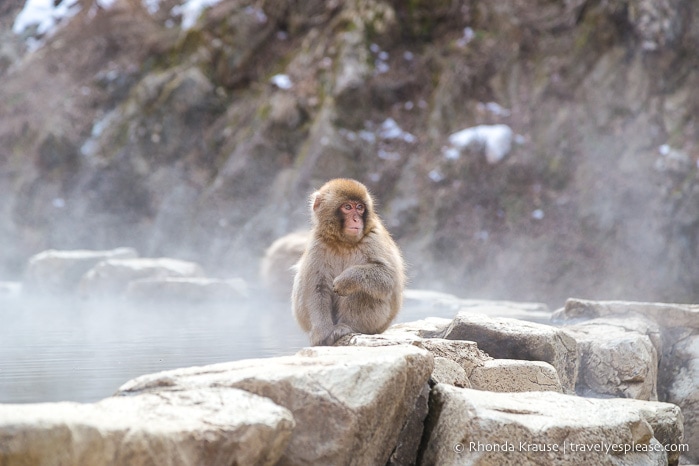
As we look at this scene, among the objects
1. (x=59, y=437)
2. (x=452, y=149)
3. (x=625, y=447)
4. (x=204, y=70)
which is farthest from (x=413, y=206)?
(x=59, y=437)

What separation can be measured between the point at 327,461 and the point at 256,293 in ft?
19.8

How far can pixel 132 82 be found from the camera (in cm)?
1356

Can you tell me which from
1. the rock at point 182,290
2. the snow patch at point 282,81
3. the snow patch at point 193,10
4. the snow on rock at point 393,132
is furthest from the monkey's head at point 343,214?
the snow patch at point 193,10

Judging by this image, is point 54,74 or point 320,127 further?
point 54,74

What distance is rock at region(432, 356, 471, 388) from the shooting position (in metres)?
3.04

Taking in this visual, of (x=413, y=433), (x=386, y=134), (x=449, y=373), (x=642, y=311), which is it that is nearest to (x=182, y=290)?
(x=386, y=134)

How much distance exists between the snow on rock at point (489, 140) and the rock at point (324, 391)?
7.26m

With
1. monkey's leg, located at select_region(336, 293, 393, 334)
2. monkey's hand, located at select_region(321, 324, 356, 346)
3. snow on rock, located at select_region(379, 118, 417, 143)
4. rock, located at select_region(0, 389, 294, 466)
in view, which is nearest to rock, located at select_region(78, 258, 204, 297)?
snow on rock, located at select_region(379, 118, 417, 143)

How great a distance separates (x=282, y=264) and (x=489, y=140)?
10.7 feet

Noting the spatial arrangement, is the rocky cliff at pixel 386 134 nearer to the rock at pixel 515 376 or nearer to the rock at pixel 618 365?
the rock at pixel 618 365

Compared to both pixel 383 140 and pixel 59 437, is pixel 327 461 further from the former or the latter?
pixel 383 140

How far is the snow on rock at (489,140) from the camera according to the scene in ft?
31.1

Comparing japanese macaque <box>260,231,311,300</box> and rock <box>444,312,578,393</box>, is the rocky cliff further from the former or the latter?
rock <box>444,312,578,393</box>

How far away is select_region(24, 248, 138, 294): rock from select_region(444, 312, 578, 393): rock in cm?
653
